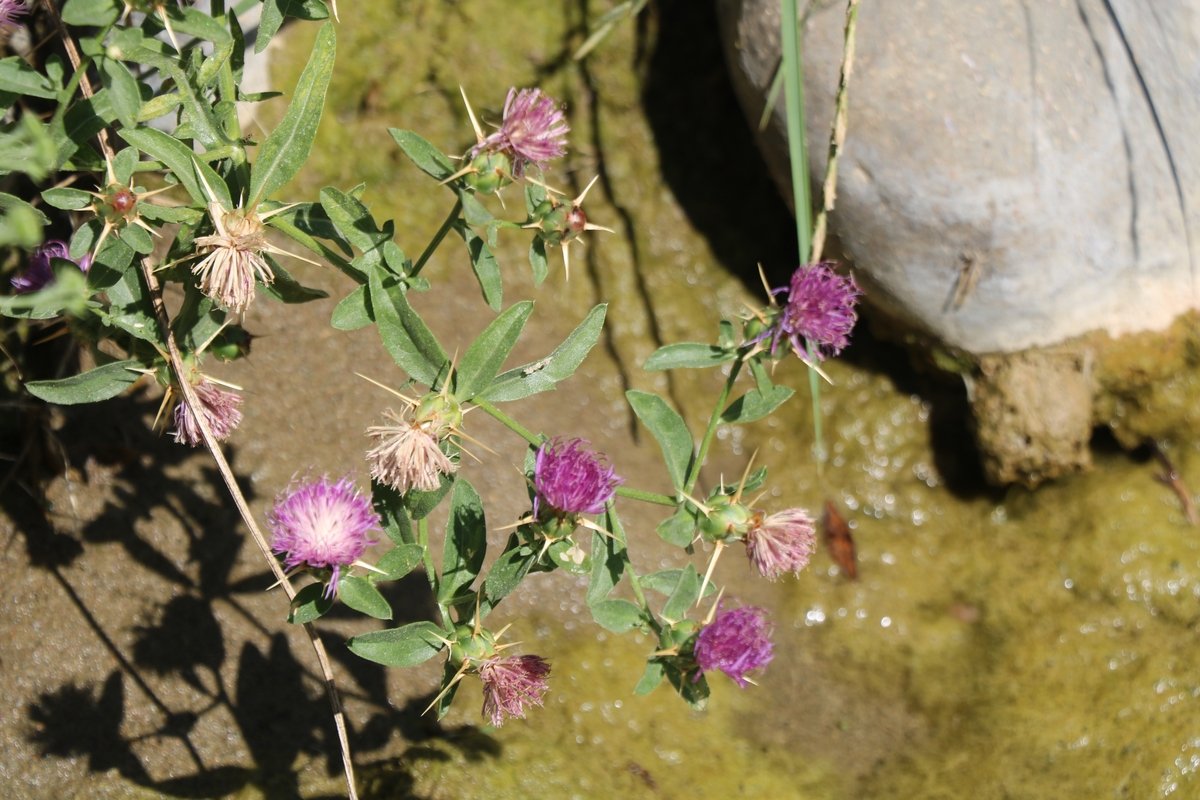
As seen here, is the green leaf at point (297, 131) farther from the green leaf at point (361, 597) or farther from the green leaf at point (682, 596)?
the green leaf at point (682, 596)

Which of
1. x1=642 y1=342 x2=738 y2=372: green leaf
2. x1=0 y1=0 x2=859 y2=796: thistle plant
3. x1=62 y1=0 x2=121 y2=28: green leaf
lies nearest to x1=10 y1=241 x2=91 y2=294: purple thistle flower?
x1=0 y1=0 x2=859 y2=796: thistle plant

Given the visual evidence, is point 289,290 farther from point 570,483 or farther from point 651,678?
point 651,678

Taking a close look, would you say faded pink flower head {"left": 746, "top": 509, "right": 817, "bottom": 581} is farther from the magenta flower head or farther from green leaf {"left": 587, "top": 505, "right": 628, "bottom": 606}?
the magenta flower head

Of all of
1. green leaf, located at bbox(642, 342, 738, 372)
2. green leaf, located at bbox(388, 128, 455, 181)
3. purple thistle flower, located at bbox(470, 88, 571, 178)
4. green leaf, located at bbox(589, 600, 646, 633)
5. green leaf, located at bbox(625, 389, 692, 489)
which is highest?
purple thistle flower, located at bbox(470, 88, 571, 178)

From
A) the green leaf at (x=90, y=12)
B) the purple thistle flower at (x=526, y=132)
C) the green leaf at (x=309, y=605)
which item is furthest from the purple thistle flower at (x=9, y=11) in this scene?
the green leaf at (x=309, y=605)

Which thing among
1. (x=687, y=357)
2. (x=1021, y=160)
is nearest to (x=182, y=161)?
(x=687, y=357)

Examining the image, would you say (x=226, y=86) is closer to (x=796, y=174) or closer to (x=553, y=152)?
(x=553, y=152)
